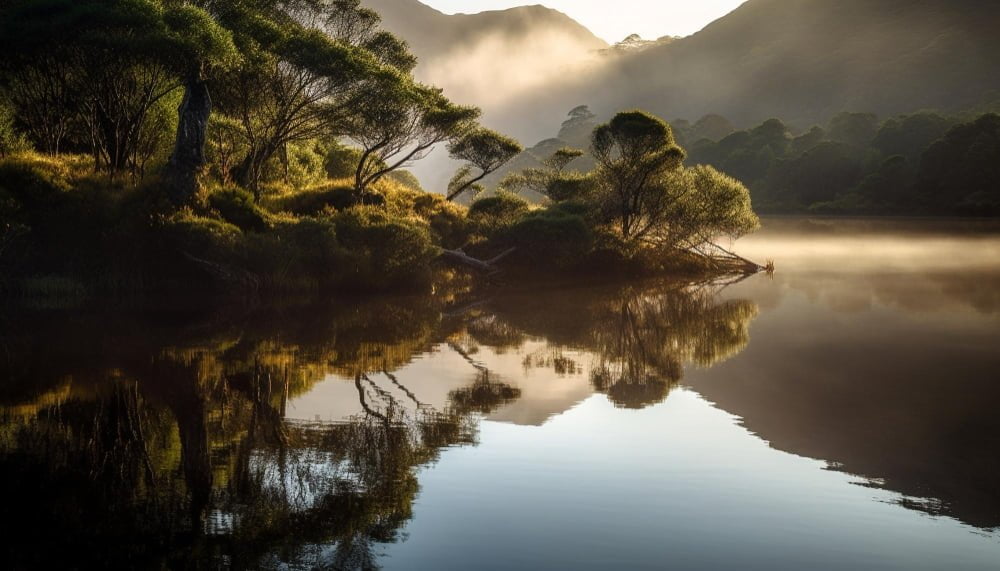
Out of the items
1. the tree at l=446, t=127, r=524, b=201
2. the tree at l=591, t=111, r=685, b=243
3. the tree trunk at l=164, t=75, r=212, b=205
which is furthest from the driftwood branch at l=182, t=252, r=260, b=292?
the tree at l=446, t=127, r=524, b=201

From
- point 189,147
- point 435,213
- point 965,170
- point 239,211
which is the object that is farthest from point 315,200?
point 965,170

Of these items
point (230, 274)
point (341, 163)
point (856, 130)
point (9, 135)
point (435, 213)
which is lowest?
point (230, 274)

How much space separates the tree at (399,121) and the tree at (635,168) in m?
10.1

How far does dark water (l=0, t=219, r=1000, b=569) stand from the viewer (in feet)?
28.1

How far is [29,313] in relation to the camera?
2514 cm

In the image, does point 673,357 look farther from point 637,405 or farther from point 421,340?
point 421,340

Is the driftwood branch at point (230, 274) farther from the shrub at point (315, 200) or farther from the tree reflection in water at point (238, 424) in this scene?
the shrub at point (315, 200)

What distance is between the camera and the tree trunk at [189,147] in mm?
31750

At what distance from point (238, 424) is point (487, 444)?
4.34 meters

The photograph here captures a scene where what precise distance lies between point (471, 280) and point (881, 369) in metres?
24.6

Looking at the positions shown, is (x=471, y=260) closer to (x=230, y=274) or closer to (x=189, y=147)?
(x=230, y=274)

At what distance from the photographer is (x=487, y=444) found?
12.6 m

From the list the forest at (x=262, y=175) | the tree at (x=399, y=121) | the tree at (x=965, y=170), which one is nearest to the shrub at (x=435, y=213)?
the forest at (x=262, y=175)

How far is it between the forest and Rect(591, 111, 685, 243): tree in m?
0.11
